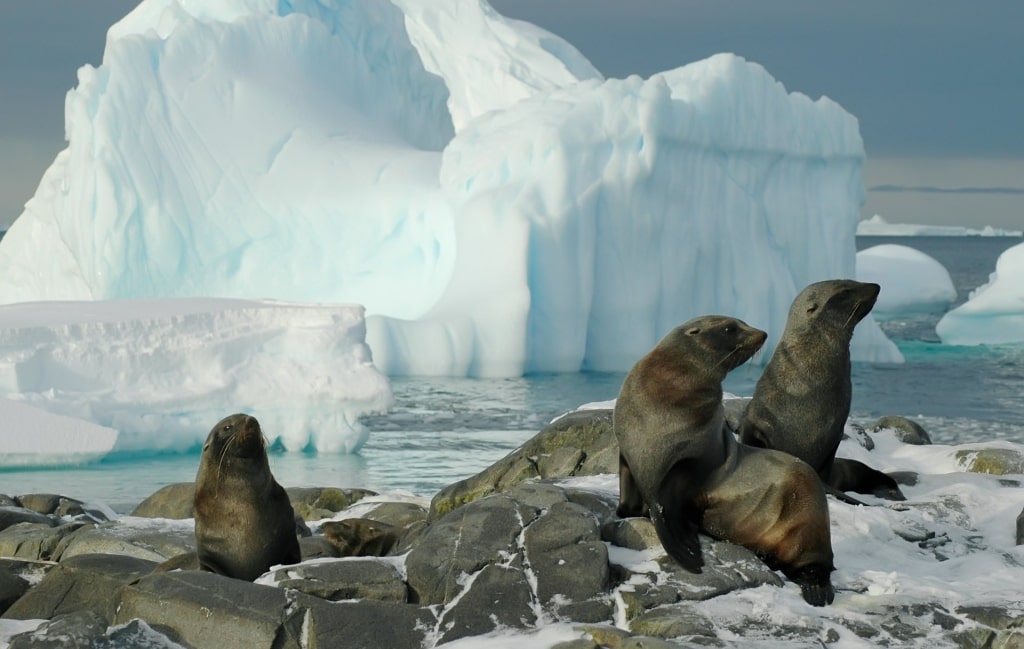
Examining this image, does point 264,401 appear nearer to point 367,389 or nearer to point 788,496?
point 367,389

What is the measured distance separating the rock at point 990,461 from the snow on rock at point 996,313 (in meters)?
19.7

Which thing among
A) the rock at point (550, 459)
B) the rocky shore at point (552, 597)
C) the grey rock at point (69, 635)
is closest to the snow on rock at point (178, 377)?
the rock at point (550, 459)

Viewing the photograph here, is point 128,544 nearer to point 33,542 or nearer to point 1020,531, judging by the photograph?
point 33,542

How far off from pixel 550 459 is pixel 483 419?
811 cm

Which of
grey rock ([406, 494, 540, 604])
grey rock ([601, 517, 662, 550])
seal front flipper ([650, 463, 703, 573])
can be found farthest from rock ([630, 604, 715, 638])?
grey rock ([406, 494, 540, 604])

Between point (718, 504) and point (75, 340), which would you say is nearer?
point (718, 504)

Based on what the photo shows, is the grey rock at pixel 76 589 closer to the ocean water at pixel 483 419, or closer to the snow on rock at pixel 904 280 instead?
the ocean water at pixel 483 419

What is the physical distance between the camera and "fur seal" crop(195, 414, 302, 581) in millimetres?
4906

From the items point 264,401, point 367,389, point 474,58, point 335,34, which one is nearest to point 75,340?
point 264,401

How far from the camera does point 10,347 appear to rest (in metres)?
11.7

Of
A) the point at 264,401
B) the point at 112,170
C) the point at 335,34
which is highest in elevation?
the point at 335,34

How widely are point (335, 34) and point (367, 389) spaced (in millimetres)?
10825

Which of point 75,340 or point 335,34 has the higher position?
point 335,34

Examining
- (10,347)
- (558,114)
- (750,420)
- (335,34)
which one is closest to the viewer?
(750,420)
